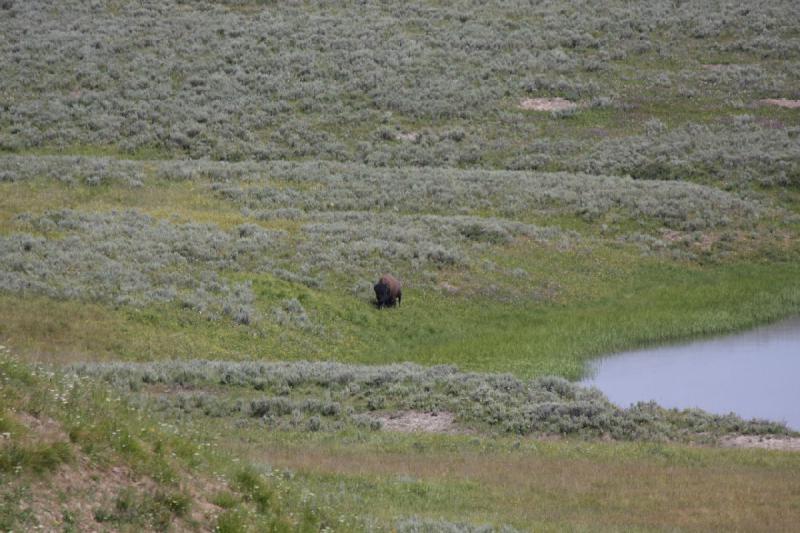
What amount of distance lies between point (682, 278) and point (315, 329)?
50.5 ft

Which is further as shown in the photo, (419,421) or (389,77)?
(389,77)

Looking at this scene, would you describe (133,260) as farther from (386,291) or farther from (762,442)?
(762,442)

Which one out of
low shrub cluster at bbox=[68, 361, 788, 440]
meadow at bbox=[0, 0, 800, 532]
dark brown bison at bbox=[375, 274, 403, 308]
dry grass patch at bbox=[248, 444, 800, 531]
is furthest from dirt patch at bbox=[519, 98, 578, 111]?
dry grass patch at bbox=[248, 444, 800, 531]

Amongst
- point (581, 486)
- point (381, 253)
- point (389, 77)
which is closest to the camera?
point (581, 486)

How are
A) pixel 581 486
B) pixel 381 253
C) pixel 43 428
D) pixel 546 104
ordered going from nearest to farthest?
pixel 43 428, pixel 581 486, pixel 381 253, pixel 546 104

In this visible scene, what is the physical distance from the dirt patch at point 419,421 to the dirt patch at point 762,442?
5.73 metres

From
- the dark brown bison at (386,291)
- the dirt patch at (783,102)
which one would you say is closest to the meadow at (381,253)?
the dark brown bison at (386,291)

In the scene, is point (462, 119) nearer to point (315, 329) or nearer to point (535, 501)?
point (315, 329)

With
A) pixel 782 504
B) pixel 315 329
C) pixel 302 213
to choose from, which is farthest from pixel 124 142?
pixel 782 504

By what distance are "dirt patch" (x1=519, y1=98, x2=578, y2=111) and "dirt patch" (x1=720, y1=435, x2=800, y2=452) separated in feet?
131

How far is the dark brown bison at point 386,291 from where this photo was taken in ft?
109

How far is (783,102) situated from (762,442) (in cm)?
4354

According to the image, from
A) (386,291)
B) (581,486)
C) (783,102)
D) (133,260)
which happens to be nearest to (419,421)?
(581,486)

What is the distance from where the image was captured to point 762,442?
2136cm
